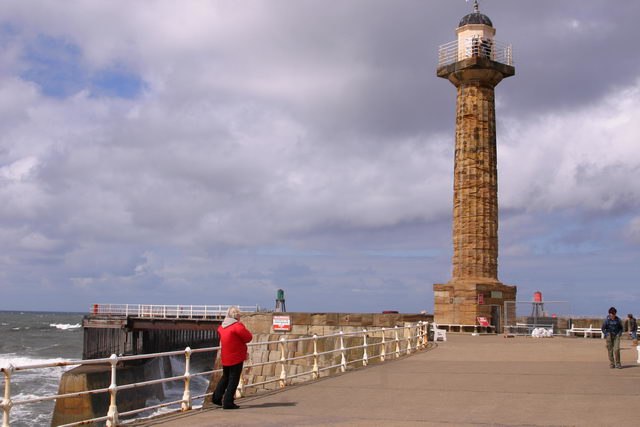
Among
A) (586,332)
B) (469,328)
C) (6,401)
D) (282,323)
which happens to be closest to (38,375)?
(282,323)

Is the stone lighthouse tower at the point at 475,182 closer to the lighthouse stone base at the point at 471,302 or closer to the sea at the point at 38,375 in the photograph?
the lighthouse stone base at the point at 471,302

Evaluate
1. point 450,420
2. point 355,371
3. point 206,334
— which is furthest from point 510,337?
point 206,334

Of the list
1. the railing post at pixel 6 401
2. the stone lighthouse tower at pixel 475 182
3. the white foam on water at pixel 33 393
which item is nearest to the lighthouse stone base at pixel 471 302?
the stone lighthouse tower at pixel 475 182

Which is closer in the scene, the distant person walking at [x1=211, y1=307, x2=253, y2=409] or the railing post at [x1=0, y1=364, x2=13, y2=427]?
the railing post at [x1=0, y1=364, x2=13, y2=427]

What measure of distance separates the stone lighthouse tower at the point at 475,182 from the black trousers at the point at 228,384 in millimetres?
22209

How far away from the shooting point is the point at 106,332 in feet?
140

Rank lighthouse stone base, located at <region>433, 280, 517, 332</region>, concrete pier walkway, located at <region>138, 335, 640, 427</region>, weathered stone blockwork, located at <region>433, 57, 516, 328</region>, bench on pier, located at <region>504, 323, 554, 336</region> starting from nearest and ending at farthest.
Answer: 1. concrete pier walkway, located at <region>138, 335, 640, 427</region>
2. lighthouse stone base, located at <region>433, 280, 517, 332</region>
3. bench on pier, located at <region>504, 323, 554, 336</region>
4. weathered stone blockwork, located at <region>433, 57, 516, 328</region>

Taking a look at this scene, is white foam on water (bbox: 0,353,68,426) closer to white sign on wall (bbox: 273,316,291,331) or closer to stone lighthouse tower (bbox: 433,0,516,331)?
white sign on wall (bbox: 273,316,291,331)

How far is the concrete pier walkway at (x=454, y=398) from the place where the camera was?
8711 mm

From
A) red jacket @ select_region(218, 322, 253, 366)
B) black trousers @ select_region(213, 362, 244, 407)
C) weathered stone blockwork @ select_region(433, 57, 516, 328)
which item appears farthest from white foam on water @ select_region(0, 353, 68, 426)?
weathered stone blockwork @ select_region(433, 57, 516, 328)

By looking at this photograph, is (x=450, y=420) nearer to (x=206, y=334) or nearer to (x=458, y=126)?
(x=458, y=126)

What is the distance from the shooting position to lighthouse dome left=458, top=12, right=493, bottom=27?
31828 millimetres

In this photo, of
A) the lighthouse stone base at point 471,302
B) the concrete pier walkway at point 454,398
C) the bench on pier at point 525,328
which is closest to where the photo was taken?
the concrete pier walkway at point 454,398

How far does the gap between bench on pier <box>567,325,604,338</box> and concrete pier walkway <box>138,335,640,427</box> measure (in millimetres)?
12926
